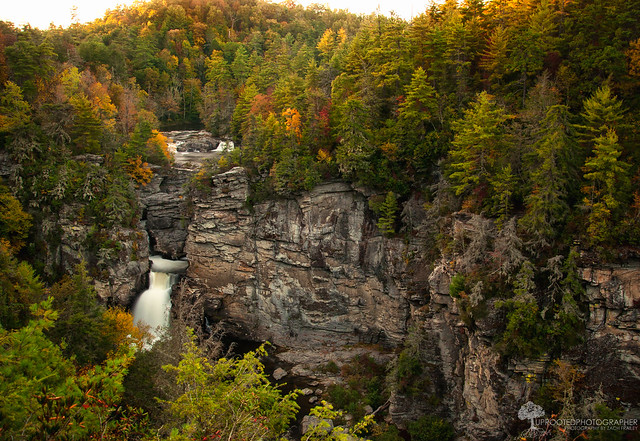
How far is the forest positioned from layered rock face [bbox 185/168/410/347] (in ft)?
6.96

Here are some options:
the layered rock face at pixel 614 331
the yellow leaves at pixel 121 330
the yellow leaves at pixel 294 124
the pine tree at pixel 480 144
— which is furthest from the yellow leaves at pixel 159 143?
the layered rock face at pixel 614 331

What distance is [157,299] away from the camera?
38.8 meters

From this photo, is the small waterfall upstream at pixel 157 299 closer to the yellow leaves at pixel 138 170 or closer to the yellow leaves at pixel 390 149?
the yellow leaves at pixel 138 170

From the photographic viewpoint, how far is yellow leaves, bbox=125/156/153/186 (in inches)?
1676

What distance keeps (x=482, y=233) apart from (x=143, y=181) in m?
33.0

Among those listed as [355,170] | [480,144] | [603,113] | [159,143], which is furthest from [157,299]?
[603,113]

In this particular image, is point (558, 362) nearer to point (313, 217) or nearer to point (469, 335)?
point (469, 335)

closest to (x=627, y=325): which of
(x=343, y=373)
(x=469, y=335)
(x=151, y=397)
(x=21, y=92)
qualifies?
(x=469, y=335)

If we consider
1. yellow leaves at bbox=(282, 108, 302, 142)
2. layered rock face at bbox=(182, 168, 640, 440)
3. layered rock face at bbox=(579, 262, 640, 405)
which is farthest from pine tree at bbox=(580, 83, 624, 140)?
yellow leaves at bbox=(282, 108, 302, 142)

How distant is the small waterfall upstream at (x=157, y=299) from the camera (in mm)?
37719

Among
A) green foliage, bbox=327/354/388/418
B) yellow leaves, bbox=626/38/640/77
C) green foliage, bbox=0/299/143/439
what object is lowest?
green foliage, bbox=327/354/388/418

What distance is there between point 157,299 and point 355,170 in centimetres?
2049

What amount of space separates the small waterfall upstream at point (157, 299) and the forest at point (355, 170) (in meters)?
4.44

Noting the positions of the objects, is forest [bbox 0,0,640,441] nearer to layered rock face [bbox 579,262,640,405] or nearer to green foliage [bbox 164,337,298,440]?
green foliage [bbox 164,337,298,440]
